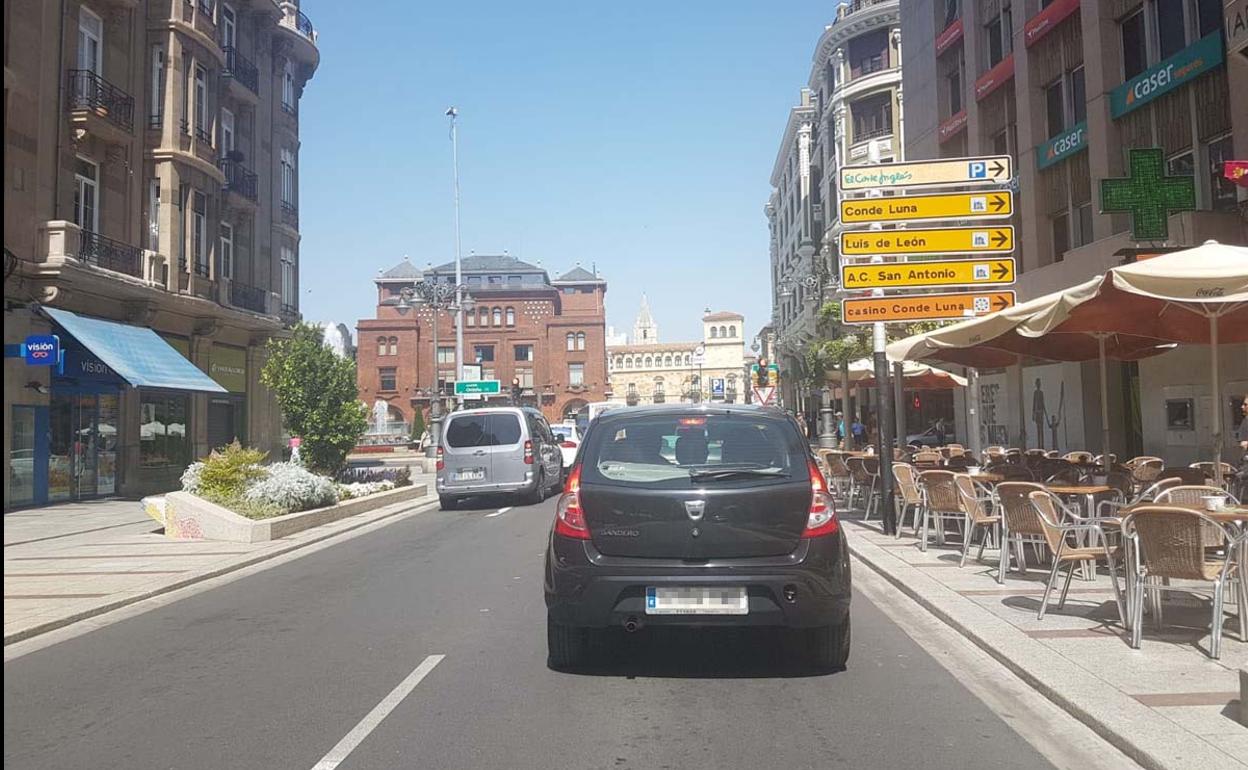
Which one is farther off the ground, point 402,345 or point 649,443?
point 402,345

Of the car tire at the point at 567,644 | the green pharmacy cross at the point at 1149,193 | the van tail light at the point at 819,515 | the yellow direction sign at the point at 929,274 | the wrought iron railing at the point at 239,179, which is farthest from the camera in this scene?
the wrought iron railing at the point at 239,179

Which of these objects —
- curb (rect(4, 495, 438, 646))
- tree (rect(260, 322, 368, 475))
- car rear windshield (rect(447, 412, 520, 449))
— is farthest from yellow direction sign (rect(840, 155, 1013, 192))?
tree (rect(260, 322, 368, 475))

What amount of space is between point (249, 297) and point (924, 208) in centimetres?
2190

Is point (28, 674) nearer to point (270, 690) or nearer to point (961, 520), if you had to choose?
point (270, 690)

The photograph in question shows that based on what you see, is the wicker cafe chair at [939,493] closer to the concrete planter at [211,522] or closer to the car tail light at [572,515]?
the car tail light at [572,515]

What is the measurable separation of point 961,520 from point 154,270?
62.0 ft

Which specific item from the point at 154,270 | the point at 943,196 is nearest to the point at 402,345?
the point at 154,270

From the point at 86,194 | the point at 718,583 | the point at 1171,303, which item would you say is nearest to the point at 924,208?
the point at 1171,303

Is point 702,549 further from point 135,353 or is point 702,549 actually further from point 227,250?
point 227,250

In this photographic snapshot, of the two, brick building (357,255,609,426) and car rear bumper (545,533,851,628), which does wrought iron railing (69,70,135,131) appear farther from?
brick building (357,255,609,426)

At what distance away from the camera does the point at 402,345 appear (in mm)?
80188

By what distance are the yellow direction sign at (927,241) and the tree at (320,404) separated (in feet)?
43.1

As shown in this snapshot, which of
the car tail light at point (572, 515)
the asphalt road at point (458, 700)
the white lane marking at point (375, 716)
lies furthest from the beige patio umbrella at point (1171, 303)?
the white lane marking at point (375, 716)

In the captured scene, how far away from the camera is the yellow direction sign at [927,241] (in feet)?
43.1
